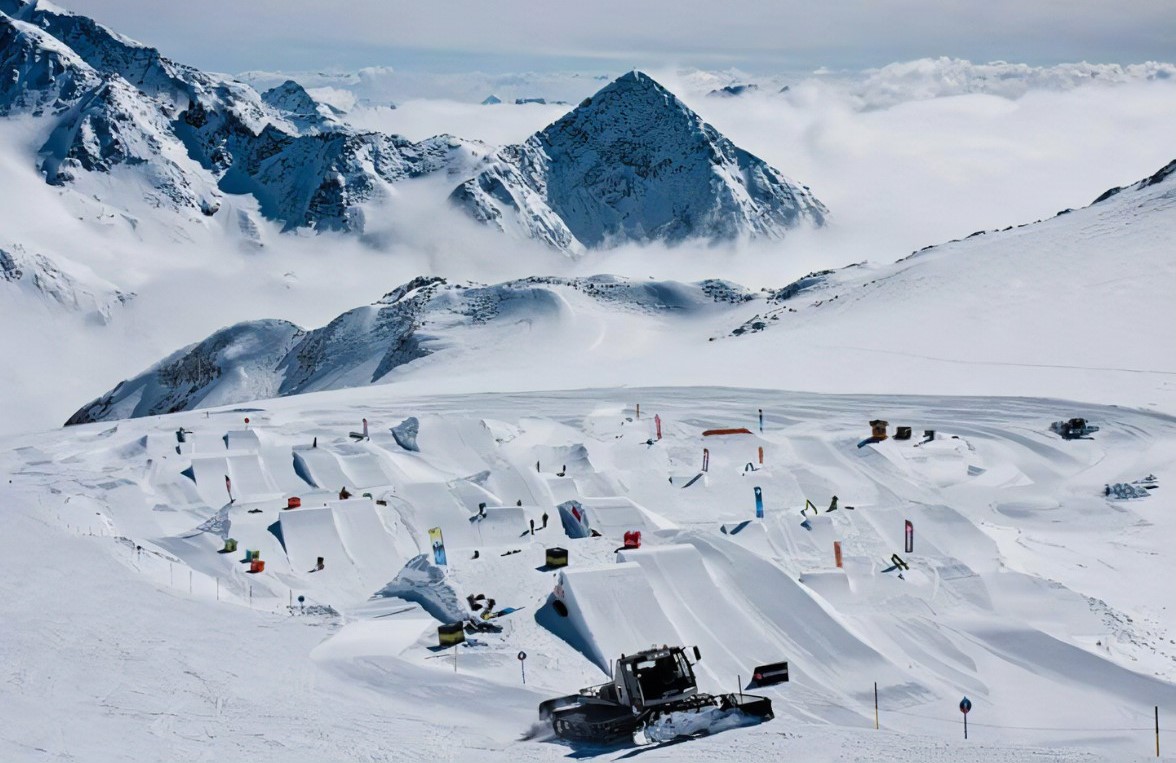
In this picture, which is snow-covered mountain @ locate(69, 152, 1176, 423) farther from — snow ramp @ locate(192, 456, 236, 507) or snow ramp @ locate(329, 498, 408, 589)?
snow ramp @ locate(329, 498, 408, 589)

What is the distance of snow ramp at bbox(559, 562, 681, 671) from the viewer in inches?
840

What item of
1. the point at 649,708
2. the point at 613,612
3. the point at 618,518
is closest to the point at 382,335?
the point at 618,518

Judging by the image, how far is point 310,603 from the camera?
85.7 feet

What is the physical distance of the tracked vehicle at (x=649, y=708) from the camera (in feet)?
54.1

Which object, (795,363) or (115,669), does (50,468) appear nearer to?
(115,669)

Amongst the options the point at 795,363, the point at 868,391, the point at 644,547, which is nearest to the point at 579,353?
the point at 795,363

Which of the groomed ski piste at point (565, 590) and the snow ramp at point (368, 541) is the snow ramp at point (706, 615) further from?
the snow ramp at point (368, 541)

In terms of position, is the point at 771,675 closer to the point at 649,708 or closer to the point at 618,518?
the point at 649,708

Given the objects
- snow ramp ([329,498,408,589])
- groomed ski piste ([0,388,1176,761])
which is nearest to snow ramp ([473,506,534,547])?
groomed ski piste ([0,388,1176,761])

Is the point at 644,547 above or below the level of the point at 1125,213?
below

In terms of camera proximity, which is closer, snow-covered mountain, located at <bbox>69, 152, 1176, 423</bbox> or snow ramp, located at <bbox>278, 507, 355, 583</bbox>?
snow ramp, located at <bbox>278, 507, 355, 583</bbox>

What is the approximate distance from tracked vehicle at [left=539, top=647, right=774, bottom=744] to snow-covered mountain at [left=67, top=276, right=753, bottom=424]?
70.5 m

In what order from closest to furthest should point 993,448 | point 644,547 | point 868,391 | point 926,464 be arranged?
point 644,547, point 926,464, point 993,448, point 868,391

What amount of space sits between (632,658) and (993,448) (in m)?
31.0
